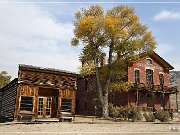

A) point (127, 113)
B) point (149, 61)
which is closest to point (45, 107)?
point (127, 113)

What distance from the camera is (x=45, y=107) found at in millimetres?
27172

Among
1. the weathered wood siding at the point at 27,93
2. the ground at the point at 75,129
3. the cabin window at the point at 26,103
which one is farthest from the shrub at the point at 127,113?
the cabin window at the point at 26,103

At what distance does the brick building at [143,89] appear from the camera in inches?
1469

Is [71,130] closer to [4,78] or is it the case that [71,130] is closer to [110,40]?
[110,40]

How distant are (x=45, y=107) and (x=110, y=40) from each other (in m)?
11.8

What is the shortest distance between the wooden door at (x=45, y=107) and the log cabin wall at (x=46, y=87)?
100 millimetres

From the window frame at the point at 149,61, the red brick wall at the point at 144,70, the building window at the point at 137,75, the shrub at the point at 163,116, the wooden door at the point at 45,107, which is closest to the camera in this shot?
the wooden door at the point at 45,107

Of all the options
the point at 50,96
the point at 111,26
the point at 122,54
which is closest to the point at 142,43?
the point at 122,54

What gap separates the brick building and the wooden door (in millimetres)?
9418

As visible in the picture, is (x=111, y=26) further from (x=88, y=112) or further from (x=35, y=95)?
(x=88, y=112)

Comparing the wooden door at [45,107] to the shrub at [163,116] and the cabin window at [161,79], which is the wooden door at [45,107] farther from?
the cabin window at [161,79]

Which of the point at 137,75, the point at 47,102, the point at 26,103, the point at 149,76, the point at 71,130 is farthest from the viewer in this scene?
the point at 149,76

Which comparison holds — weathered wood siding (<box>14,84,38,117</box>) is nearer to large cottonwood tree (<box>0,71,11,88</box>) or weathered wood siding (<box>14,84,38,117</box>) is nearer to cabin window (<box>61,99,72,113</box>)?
cabin window (<box>61,99,72,113</box>)

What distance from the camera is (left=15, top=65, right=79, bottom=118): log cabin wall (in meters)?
24.7
